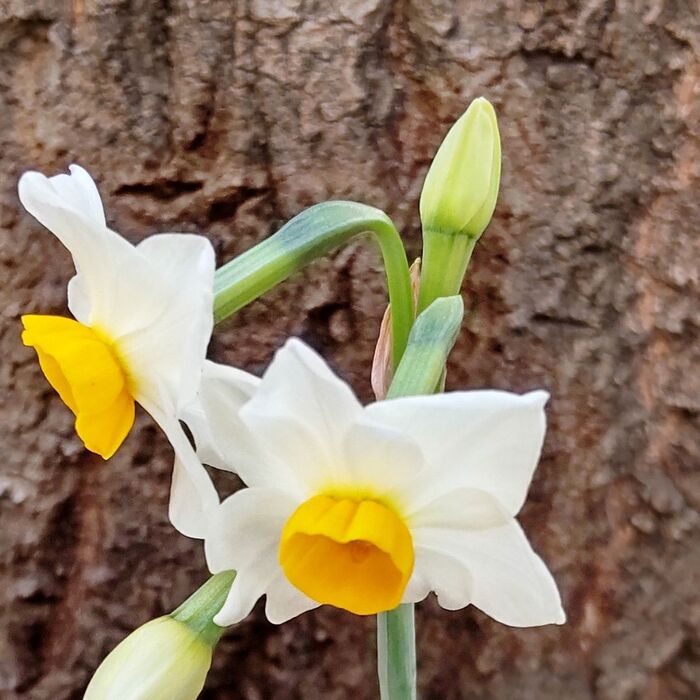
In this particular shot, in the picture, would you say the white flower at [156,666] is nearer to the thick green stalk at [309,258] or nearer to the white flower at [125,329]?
the white flower at [125,329]

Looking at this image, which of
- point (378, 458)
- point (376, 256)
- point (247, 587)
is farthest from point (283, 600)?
point (376, 256)

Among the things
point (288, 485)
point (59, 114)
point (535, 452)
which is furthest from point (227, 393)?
point (59, 114)

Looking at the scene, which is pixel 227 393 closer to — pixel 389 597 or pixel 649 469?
pixel 389 597

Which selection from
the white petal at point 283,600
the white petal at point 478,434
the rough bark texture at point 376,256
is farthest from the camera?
the rough bark texture at point 376,256

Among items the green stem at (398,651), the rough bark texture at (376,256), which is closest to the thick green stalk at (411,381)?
the green stem at (398,651)

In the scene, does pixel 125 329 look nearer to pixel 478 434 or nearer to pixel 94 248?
pixel 94 248

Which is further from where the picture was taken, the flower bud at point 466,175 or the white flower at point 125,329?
the flower bud at point 466,175
